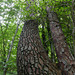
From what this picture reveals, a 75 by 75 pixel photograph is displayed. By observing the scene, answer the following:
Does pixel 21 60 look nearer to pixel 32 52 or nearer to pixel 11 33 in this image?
pixel 32 52

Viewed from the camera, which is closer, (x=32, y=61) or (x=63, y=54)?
(x=32, y=61)

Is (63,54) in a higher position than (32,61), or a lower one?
higher

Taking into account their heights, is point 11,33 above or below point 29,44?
above

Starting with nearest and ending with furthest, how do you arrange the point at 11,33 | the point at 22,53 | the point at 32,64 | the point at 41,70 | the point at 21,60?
the point at 41,70
the point at 32,64
the point at 21,60
the point at 22,53
the point at 11,33

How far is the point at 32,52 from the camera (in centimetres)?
184

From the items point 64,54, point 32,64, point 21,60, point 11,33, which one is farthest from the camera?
point 11,33

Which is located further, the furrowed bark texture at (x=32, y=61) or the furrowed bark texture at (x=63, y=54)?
the furrowed bark texture at (x=63, y=54)

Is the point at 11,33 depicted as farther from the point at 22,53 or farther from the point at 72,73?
the point at 72,73

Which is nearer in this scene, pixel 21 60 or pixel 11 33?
pixel 21 60

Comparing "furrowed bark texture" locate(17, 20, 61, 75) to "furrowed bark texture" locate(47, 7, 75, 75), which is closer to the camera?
"furrowed bark texture" locate(17, 20, 61, 75)

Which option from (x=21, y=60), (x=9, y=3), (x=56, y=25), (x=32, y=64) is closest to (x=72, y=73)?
(x=32, y=64)

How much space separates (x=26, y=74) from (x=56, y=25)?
7.18 feet

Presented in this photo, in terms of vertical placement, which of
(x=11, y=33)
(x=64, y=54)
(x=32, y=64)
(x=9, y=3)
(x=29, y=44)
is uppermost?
(x=9, y=3)

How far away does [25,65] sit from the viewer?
1600 millimetres
